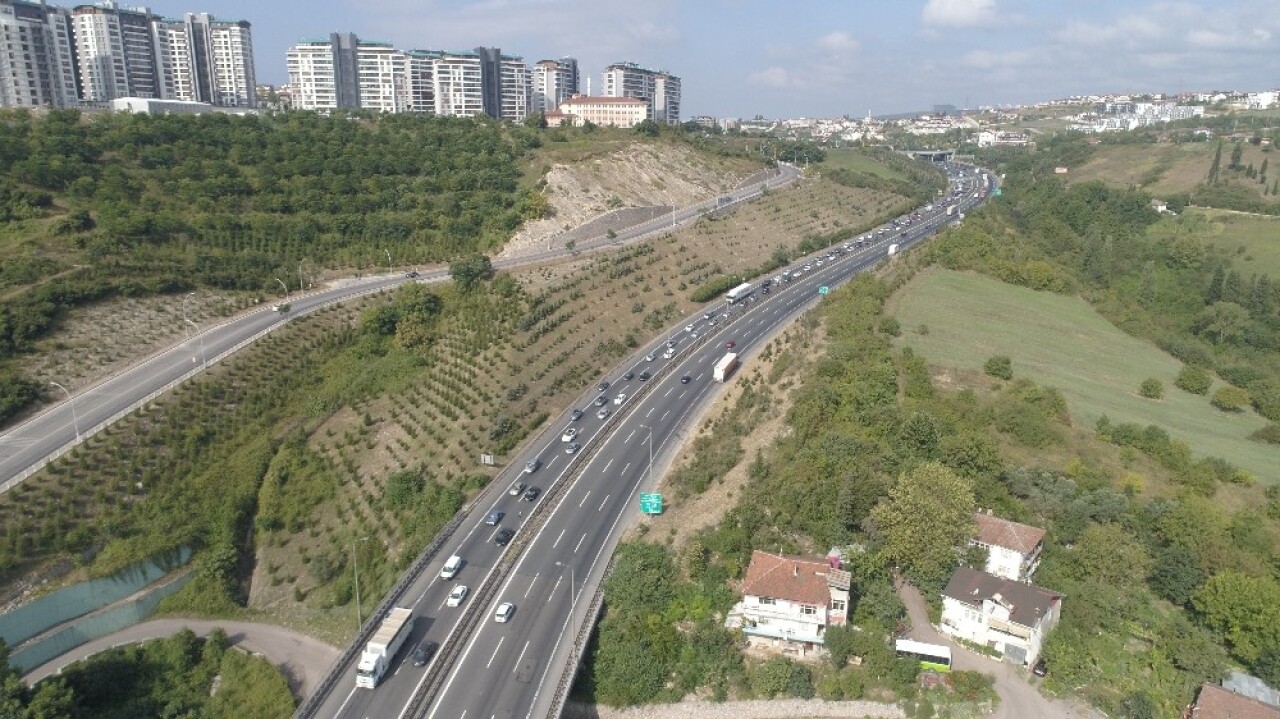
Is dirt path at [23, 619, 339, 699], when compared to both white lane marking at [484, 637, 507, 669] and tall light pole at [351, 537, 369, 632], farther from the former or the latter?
white lane marking at [484, 637, 507, 669]

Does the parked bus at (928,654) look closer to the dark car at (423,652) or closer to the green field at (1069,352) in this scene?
the dark car at (423,652)

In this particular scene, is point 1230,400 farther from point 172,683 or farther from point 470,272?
point 172,683

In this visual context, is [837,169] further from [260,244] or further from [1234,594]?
[1234,594]

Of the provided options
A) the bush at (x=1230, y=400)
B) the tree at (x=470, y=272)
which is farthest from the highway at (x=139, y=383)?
the bush at (x=1230, y=400)

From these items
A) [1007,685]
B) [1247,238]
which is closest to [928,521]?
[1007,685]

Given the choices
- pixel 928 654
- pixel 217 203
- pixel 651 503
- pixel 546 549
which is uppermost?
pixel 217 203

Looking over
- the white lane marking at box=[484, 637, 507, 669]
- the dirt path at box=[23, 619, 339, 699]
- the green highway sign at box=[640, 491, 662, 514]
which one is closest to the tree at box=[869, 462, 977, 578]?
the green highway sign at box=[640, 491, 662, 514]
